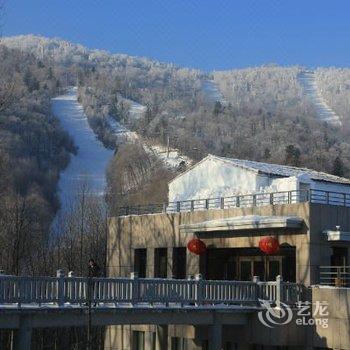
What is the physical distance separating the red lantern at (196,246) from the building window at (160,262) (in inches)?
109

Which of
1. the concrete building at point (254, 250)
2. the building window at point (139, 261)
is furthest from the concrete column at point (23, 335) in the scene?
the building window at point (139, 261)

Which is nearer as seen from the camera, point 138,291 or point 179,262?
point 138,291

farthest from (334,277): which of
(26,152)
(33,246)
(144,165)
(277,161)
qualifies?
(26,152)

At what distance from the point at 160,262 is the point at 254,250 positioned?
5.32 m

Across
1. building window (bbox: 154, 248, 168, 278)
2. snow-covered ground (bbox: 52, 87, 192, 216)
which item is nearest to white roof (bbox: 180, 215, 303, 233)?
building window (bbox: 154, 248, 168, 278)

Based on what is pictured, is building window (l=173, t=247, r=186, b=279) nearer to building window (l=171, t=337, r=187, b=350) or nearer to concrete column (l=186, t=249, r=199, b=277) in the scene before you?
concrete column (l=186, t=249, r=199, b=277)

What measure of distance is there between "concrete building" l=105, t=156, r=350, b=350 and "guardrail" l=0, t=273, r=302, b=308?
117cm

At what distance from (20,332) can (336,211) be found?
13.0m

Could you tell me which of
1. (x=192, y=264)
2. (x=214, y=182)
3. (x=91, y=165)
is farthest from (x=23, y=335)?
(x=91, y=165)

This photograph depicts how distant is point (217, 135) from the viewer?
182125 millimetres

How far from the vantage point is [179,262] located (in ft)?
104

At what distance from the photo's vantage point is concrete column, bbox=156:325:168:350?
3050cm

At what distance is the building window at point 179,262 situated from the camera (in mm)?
31578

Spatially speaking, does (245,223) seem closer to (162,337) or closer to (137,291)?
(137,291)
